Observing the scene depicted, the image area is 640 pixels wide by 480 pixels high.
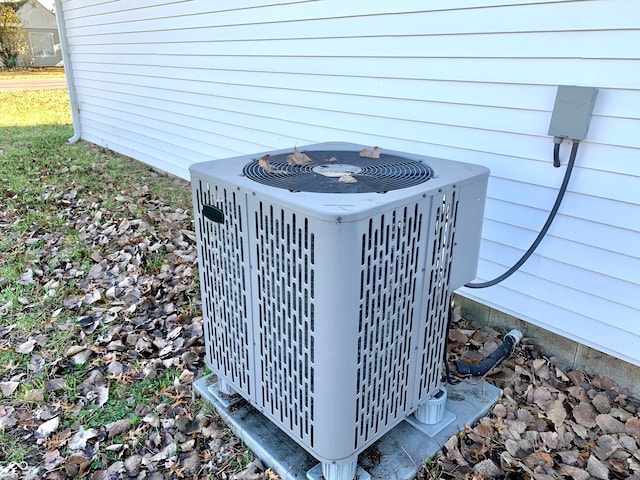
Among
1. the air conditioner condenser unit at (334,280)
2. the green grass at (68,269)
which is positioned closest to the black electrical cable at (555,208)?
the air conditioner condenser unit at (334,280)

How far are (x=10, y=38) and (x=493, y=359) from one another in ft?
101

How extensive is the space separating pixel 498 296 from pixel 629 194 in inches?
32.1

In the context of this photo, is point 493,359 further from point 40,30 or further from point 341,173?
point 40,30

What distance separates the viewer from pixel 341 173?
1729 millimetres

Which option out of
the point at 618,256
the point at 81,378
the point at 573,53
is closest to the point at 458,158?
the point at 573,53

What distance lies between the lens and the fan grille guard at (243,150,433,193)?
1537 millimetres

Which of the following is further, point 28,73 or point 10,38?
point 10,38

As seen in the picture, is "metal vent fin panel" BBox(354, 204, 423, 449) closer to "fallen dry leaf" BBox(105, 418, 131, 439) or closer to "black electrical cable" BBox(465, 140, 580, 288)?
"black electrical cable" BBox(465, 140, 580, 288)

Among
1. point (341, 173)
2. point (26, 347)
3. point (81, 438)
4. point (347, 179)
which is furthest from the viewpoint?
point (26, 347)

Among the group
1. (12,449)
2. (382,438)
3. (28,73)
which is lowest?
(12,449)

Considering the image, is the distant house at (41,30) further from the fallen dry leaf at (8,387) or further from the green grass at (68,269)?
the fallen dry leaf at (8,387)

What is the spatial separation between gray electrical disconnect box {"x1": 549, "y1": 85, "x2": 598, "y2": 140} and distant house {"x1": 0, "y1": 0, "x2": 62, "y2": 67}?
34.9 m

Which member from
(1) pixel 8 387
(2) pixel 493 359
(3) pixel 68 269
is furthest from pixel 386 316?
(3) pixel 68 269

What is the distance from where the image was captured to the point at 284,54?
11.5ft
